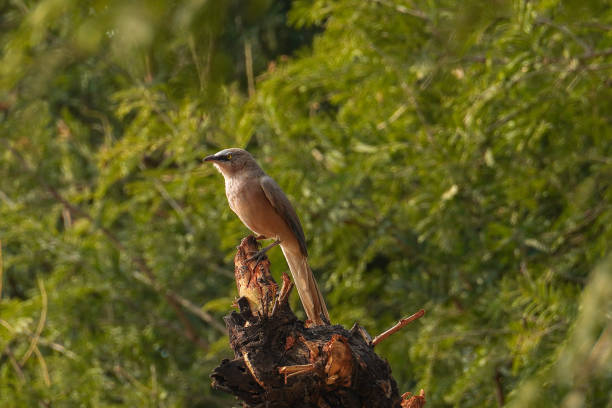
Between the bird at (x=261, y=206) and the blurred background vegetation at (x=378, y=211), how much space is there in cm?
66

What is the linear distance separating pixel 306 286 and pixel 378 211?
8.02 feet

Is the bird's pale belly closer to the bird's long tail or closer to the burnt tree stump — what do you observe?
the bird's long tail

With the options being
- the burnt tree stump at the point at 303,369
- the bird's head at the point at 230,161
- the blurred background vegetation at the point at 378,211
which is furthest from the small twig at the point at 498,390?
the burnt tree stump at the point at 303,369

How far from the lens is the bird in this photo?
462 centimetres

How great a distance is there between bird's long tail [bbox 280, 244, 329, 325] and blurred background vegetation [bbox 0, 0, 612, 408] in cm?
95

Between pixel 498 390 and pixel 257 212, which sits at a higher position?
pixel 257 212

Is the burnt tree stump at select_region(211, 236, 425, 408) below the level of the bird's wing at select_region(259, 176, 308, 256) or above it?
above

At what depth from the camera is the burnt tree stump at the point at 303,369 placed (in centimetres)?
259

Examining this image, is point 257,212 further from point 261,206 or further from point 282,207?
point 282,207

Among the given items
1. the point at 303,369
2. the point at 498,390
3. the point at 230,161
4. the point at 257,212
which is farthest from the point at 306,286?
the point at 498,390

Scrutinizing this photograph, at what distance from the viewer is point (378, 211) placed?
6543 mm

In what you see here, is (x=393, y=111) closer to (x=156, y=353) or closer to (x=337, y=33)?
(x=337, y=33)

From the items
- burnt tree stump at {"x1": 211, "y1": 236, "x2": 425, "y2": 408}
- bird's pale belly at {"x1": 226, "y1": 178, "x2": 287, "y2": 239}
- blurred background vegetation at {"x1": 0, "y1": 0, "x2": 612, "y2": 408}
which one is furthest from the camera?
blurred background vegetation at {"x1": 0, "y1": 0, "x2": 612, "y2": 408}

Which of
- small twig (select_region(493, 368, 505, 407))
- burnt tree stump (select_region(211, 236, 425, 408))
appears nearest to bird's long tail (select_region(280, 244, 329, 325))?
burnt tree stump (select_region(211, 236, 425, 408))
